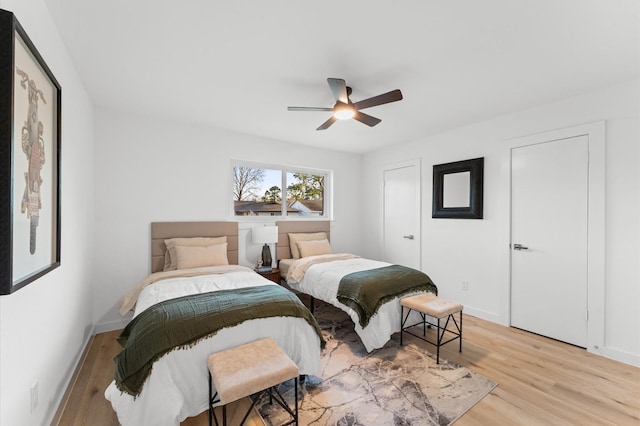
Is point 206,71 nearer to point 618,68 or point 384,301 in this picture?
point 384,301

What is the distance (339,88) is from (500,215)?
2.58 meters

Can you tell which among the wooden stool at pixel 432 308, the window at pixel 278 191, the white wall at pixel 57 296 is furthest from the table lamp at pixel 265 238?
the wooden stool at pixel 432 308

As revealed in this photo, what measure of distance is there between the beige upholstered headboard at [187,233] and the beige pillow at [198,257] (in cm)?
30

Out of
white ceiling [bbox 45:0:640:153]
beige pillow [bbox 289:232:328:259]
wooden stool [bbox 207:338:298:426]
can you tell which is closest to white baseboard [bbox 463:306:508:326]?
beige pillow [bbox 289:232:328:259]

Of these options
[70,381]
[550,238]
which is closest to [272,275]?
[70,381]

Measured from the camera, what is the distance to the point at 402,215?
465cm

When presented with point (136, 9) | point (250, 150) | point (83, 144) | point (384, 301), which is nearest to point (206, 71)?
point (136, 9)

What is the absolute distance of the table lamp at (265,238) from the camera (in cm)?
389

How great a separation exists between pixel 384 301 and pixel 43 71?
2950 millimetres

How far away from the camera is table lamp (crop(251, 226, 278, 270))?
3.89m

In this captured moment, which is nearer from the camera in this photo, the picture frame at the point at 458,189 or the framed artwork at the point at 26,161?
the framed artwork at the point at 26,161

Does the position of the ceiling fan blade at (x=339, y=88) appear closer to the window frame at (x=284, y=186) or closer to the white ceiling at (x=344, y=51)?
the white ceiling at (x=344, y=51)

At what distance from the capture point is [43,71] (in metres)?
1.52

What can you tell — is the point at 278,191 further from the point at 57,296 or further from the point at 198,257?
the point at 57,296
